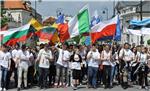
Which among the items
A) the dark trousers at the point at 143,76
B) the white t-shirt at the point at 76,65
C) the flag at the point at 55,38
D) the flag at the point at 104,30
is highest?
the flag at the point at 104,30

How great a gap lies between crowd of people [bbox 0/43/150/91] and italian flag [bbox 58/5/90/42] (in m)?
0.52

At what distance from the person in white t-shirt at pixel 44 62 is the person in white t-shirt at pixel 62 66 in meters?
0.51

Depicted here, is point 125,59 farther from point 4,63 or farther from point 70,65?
point 4,63

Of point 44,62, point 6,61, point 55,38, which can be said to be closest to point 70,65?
point 44,62

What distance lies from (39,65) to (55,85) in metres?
1.19

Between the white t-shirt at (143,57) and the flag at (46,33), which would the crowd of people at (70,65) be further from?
the flag at (46,33)

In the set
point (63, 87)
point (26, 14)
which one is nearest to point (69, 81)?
point (63, 87)

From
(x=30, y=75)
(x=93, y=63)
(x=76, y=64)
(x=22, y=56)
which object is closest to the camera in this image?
(x=22, y=56)

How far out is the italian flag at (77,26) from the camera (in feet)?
61.0

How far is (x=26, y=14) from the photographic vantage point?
120375 millimetres

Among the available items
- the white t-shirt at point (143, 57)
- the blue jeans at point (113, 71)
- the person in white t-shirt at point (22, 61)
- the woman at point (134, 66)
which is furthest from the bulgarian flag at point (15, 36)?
the white t-shirt at point (143, 57)

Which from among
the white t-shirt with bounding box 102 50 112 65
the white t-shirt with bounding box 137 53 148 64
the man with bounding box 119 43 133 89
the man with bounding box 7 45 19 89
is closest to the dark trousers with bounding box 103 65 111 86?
the white t-shirt with bounding box 102 50 112 65

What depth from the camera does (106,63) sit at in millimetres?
18672

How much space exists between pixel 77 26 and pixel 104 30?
3.60 ft
